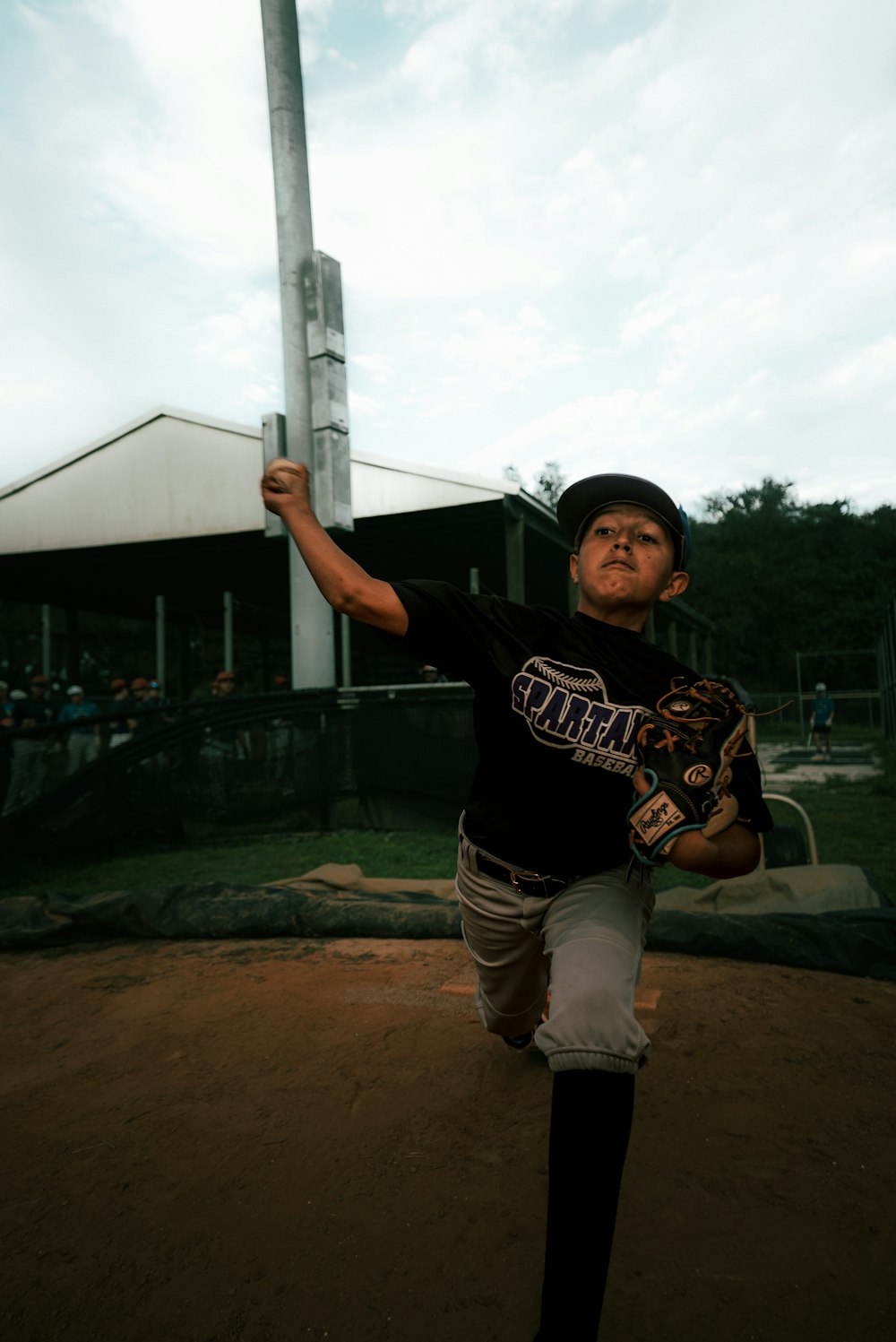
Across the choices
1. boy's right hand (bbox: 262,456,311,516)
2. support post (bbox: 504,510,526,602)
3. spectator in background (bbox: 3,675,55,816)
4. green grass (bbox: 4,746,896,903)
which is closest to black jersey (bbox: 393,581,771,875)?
boy's right hand (bbox: 262,456,311,516)

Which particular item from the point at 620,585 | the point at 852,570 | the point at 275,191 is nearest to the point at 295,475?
the point at 620,585

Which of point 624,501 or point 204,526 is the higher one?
point 204,526

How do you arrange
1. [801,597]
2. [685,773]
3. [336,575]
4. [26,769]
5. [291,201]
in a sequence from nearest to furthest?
[685,773], [336,575], [26,769], [291,201], [801,597]

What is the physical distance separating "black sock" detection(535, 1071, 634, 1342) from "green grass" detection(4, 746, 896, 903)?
4313mm

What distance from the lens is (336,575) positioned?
2.02 m

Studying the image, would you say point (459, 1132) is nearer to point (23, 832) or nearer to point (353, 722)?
point (23, 832)

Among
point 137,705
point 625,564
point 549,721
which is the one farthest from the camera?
point 137,705

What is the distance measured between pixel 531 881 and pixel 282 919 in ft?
9.33

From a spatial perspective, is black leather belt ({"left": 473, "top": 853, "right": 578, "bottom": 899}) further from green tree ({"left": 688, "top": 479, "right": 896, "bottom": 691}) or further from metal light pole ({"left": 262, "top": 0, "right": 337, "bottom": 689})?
green tree ({"left": 688, "top": 479, "right": 896, "bottom": 691})

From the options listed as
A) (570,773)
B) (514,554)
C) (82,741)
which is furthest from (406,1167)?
(514,554)

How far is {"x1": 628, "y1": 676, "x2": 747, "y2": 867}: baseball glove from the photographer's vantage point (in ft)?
6.08

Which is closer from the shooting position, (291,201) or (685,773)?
(685,773)

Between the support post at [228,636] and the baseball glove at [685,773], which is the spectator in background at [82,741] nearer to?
the support post at [228,636]

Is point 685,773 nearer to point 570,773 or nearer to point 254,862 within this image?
point 570,773
